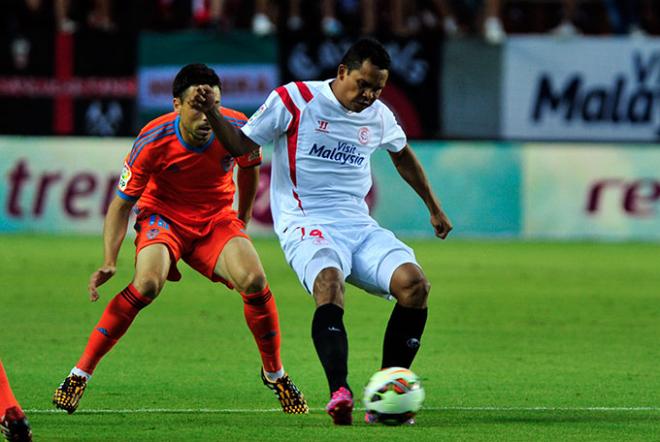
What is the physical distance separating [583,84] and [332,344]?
1457cm

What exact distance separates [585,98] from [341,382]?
1471 cm

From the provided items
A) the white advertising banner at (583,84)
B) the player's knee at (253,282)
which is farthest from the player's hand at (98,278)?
the white advertising banner at (583,84)

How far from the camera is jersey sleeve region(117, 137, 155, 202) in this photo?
7.60m

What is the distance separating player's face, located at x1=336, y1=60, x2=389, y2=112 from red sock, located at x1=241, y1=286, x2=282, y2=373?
1055 mm

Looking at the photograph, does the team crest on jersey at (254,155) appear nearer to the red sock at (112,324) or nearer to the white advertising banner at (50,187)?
the red sock at (112,324)

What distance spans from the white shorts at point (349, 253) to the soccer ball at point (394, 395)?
55cm

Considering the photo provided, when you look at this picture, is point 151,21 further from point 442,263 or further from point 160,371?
point 160,371

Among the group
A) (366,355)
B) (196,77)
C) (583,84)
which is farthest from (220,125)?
(583,84)

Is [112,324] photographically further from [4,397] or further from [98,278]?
[4,397]

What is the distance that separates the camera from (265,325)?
7.56 m

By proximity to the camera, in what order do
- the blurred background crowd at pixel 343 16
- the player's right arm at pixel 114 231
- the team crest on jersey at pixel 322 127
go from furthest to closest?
the blurred background crowd at pixel 343 16 < the team crest on jersey at pixel 322 127 < the player's right arm at pixel 114 231

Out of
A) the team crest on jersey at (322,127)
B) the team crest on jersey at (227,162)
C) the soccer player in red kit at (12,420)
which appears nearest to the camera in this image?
the soccer player in red kit at (12,420)

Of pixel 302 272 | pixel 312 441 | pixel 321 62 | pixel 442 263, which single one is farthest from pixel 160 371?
pixel 321 62

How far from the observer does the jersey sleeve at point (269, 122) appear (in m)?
7.27
